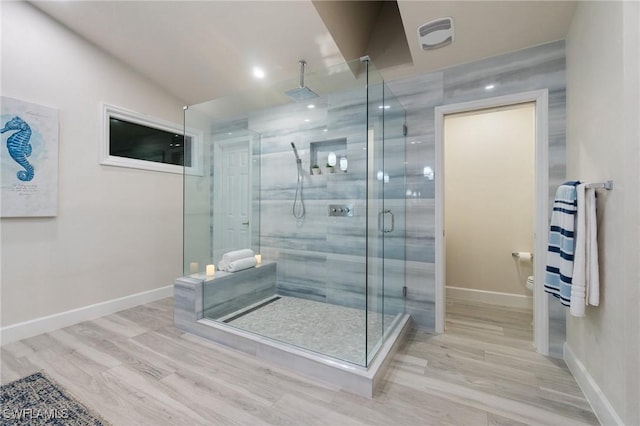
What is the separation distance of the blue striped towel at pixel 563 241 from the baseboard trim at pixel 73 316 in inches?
162

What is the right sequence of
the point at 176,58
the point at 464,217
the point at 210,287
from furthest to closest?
the point at 464,217, the point at 176,58, the point at 210,287

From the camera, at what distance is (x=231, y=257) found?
314 centimetres

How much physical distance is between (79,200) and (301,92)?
2.59m

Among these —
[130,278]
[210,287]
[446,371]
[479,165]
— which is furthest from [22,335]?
[479,165]

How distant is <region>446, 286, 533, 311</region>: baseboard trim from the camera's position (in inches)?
126

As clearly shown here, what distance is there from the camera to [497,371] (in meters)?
1.96

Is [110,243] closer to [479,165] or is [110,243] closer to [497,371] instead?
[497,371]

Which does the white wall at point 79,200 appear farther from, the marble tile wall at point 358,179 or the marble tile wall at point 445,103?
the marble tile wall at point 445,103

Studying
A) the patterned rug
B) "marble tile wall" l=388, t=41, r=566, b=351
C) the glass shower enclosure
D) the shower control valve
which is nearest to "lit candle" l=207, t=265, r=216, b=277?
the glass shower enclosure

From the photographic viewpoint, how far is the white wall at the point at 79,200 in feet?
8.04

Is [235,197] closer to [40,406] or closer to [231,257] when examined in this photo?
[231,257]

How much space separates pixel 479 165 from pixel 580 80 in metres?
1.68

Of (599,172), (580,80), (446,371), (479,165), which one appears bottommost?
(446,371)

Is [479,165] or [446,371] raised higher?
[479,165]
